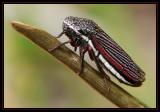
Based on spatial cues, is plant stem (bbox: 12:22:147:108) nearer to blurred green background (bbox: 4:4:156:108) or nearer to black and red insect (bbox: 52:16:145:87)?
black and red insect (bbox: 52:16:145:87)

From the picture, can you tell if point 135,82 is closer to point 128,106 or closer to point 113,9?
point 128,106

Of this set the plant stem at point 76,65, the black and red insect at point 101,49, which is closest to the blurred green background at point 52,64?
the black and red insect at point 101,49

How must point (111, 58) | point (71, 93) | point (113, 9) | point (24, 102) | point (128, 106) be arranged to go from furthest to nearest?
1. point (113, 9)
2. point (71, 93)
3. point (24, 102)
4. point (111, 58)
5. point (128, 106)

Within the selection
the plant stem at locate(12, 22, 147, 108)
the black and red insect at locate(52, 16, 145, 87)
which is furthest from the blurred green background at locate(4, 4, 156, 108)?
the plant stem at locate(12, 22, 147, 108)

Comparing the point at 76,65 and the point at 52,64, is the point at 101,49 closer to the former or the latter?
the point at 76,65

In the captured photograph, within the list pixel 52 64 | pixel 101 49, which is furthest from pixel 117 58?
pixel 52 64

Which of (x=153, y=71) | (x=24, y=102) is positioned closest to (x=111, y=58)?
(x=24, y=102)
